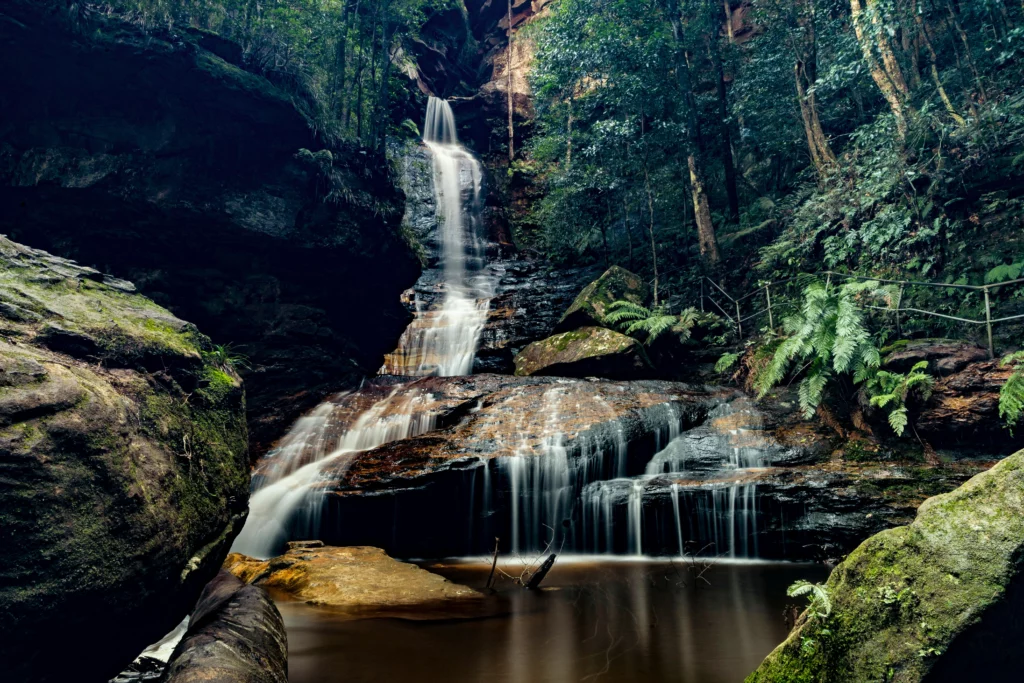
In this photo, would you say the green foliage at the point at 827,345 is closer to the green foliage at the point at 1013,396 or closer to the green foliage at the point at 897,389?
the green foliage at the point at 897,389

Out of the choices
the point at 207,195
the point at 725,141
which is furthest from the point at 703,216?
the point at 207,195

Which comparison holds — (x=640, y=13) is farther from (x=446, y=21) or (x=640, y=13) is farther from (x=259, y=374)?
(x=446, y=21)

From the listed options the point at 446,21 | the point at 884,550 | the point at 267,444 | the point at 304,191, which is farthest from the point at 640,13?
the point at 446,21

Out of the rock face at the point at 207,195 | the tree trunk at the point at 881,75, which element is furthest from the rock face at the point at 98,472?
the tree trunk at the point at 881,75

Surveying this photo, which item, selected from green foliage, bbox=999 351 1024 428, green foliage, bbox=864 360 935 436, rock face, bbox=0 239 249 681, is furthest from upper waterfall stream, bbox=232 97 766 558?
rock face, bbox=0 239 249 681

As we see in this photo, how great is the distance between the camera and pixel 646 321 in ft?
39.7

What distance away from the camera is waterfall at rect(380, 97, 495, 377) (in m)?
15.6

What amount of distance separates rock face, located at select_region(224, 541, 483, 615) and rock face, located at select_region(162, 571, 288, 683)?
1225 mm

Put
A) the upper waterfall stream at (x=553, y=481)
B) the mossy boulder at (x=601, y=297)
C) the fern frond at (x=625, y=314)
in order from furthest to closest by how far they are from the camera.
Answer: the mossy boulder at (x=601, y=297), the fern frond at (x=625, y=314), the upper waterfall stream at (x=553, y=481)

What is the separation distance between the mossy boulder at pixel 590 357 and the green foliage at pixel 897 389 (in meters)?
4.68

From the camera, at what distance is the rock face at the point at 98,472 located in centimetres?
268

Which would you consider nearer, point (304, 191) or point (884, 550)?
point (884, 550)

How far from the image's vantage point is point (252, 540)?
8344 mm

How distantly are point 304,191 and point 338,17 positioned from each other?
18.9 ft
